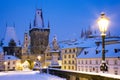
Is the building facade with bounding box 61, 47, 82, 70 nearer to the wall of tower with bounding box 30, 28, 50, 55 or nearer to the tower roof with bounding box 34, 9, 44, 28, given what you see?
Result: the wall of tower with bounding box 30, 28, 50, 55

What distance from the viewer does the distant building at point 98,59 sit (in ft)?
199

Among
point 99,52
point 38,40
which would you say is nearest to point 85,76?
point 99,52

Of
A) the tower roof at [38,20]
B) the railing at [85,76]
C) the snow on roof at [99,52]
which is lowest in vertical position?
Answer: the railing at [85,76]

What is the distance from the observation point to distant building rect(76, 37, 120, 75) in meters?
60.8

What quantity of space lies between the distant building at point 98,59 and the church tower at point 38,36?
103ft

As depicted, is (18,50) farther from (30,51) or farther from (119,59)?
(119,59)

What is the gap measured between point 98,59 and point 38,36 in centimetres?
4740

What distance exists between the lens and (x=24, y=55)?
106m

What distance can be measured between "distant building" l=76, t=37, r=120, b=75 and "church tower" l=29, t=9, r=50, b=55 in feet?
103

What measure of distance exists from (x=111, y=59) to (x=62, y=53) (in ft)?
90.5

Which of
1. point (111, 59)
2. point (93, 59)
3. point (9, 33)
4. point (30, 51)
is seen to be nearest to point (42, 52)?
point (30, 51)

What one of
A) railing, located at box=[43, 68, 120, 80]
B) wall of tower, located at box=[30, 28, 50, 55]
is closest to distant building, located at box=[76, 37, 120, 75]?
wall of tower, located at box=[30, 28, 50, 55]

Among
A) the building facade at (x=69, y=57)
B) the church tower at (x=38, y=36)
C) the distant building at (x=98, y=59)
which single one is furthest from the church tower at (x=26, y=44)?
the distant building at (x=98, y=59)

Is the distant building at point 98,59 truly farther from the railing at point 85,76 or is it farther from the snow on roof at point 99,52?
the railing at point 85,76
